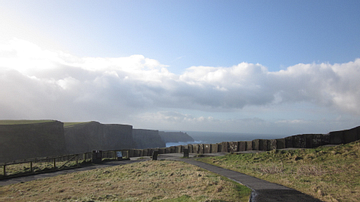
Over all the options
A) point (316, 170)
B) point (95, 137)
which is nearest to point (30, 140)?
point (95, 137)

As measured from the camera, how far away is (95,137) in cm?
10344

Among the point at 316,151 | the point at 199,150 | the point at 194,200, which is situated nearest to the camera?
the point at 194,200

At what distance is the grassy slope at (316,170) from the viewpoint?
38.4 ft


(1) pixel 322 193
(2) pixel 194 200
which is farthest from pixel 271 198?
(2) pixel 194 200

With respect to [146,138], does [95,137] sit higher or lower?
higher

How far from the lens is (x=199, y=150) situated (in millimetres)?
37719

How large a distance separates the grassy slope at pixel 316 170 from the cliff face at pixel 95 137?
8079 centimetres

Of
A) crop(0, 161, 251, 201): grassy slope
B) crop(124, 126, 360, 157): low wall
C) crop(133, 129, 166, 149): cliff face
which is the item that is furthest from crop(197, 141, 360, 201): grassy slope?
crop(133, 129, 166, 149): cliff face

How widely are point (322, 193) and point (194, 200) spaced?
6.46 metres

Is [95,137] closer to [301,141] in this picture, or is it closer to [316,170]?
[301,141]

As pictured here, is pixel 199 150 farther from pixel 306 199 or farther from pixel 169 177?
pixel 306 199

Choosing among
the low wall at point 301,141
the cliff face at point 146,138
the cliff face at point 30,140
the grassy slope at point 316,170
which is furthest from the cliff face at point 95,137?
the grassy slope at point 316,170

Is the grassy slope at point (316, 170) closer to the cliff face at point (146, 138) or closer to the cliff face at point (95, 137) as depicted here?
the cliff face at point (95, 137)

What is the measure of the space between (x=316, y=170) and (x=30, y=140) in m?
77.6
